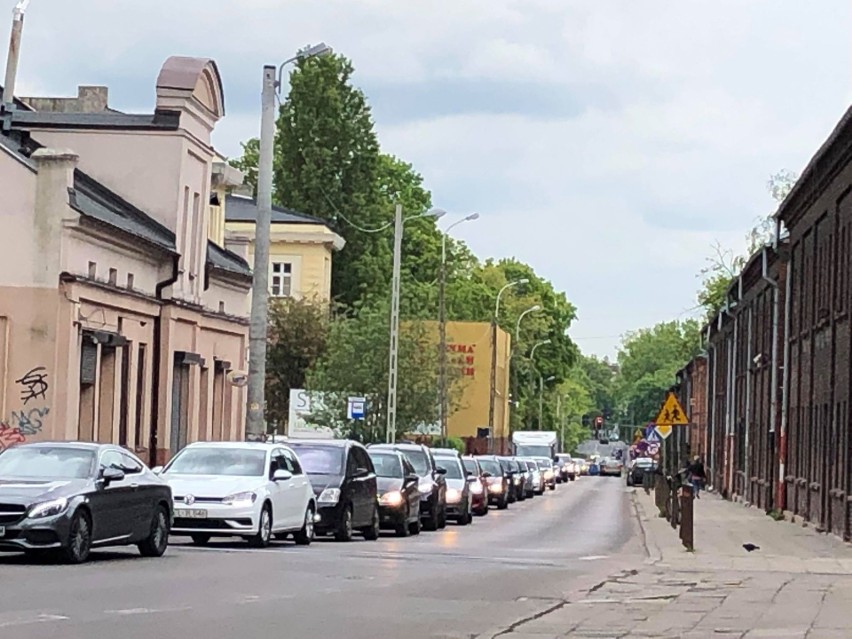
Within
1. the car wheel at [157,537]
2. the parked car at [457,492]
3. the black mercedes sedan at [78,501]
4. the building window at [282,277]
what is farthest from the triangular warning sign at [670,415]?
the building window at [282,277]

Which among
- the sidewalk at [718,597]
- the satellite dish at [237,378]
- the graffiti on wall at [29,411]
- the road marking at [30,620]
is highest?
the satellite dish at [237,378]

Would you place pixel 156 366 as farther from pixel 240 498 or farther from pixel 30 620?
pixel 30 620

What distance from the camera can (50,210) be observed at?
35.5 metres

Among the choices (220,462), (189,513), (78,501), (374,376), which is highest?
(374,376)

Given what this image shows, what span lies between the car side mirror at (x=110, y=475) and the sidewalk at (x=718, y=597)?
5.67 meters

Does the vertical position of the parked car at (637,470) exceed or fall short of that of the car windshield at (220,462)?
it falls short

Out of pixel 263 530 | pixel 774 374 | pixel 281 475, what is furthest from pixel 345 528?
pixel 774 374

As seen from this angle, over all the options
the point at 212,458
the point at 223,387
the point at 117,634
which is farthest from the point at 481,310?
the point at 117,634

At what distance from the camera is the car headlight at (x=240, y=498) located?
24875mm

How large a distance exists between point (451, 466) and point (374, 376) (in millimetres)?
16395

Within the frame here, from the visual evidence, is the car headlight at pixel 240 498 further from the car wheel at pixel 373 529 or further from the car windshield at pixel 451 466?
the car windshield at pixel 451 466

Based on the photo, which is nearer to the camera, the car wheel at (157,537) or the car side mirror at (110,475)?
the car side mirror at (110,475)

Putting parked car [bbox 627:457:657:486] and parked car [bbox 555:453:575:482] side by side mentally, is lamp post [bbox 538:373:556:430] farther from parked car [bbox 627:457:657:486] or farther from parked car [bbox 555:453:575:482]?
parked car [bbox 627:457:657:486]

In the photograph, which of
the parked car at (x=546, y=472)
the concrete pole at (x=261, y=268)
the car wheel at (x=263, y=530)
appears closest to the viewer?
the car wheel at (x=263, y=530)
